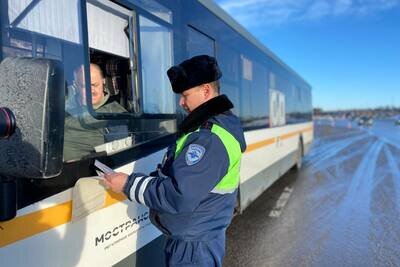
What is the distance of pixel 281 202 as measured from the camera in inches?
355

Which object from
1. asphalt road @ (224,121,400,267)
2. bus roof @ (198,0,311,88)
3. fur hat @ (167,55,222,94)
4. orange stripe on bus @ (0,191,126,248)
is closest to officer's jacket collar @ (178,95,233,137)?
fur hat @ (167,55,222,94)

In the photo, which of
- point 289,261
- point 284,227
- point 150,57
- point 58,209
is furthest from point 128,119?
point 284,227

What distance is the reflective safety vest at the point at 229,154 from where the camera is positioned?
2.47m

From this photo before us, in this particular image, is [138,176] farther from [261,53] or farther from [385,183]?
[385,183]

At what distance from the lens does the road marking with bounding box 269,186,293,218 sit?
318 inches

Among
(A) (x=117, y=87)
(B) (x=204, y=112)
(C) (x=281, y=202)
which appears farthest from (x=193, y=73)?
(C) (x=281, y=202)

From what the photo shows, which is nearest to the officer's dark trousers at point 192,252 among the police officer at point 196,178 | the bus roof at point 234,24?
the police officer at point 196,178

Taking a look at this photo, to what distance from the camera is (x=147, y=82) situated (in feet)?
11.3

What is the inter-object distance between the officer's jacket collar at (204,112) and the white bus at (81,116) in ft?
1.96

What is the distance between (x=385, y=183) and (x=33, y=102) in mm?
10668

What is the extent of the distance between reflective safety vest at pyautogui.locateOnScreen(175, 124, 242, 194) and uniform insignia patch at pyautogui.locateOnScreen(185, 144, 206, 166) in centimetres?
9

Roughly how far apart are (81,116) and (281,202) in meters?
6.91

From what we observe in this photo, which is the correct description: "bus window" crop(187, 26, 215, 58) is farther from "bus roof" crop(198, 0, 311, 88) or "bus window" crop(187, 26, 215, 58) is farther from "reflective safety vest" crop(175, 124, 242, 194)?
"reflective safety vest" crop(175, 124, 242, 194)

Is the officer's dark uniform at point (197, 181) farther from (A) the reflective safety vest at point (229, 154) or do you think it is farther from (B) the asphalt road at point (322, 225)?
(B) the asphalt road at point (322, 225)
